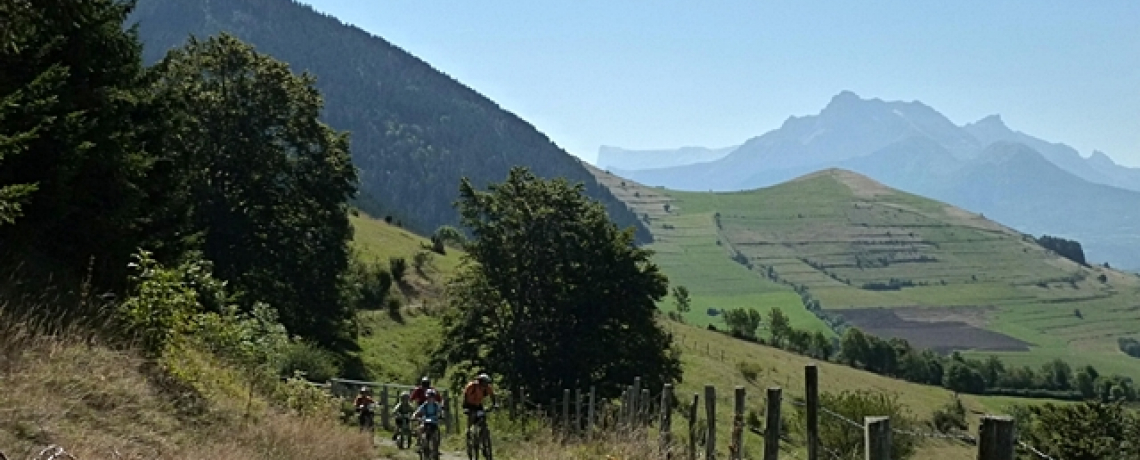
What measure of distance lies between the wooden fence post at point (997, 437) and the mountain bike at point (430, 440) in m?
14.5

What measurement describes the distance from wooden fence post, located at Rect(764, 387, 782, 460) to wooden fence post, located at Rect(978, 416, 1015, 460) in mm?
5086

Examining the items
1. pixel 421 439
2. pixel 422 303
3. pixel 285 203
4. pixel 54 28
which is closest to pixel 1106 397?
pixel 422 303

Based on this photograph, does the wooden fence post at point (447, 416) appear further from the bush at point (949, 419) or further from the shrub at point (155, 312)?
the bush at point (949, 419)

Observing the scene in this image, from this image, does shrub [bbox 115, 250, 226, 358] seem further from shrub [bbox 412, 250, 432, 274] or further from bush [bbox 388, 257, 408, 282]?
shrub [bbox 412, 250, 432, 274]

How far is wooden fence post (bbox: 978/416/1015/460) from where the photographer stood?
4891mm

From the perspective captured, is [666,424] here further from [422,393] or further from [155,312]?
[155,312]

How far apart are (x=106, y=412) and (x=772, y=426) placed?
6.58m

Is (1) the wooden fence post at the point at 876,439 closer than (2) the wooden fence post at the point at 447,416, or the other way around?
(1) the wooden fence post at the point at 876,439

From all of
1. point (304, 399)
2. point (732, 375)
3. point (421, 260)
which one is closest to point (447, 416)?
point (304, 399)

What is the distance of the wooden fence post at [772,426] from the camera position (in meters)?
10.0

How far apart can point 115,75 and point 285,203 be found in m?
21.3

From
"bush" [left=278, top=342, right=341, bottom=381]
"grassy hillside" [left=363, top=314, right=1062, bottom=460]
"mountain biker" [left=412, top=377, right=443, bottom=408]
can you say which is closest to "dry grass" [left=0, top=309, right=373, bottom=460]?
"mountain biker" [left=412, top=377, right=443, bottom=408]

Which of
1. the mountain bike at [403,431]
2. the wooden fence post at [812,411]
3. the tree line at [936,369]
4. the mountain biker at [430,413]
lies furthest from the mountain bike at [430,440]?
the tree line at [936,369]

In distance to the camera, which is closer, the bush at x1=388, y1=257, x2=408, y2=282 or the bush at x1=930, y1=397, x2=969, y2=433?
the bush at x1=388, y1=257, x2=408, y2=282
